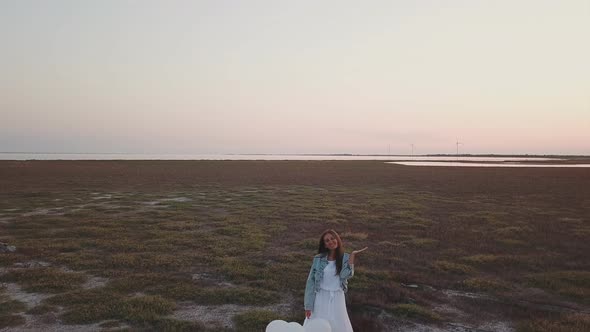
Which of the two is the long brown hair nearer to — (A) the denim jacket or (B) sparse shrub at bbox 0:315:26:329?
(A) the denim jacket

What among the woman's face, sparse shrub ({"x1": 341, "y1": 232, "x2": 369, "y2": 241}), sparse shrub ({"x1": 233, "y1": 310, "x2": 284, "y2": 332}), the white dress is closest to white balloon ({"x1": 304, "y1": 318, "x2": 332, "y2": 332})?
the white dress

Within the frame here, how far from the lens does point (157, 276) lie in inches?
435

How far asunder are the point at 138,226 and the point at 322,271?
1431 centimetres

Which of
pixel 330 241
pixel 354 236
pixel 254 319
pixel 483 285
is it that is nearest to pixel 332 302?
pixel 330 241

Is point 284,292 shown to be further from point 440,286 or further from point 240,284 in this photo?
point 440,286

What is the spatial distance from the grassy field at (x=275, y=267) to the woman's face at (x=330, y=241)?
242 cm

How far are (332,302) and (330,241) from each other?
3.27ft

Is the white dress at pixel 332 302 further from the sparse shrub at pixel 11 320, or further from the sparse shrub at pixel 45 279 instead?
the sparse shrub at pixel 45 279

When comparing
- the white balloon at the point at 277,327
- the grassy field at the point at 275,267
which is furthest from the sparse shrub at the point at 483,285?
the white balloon at the point at 277,327

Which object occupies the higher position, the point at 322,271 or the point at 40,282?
the point at 322,271

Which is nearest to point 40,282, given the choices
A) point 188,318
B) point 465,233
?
point 188,318

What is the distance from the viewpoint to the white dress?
6602mm

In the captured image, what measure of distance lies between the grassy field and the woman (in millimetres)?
1689

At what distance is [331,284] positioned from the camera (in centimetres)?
668
